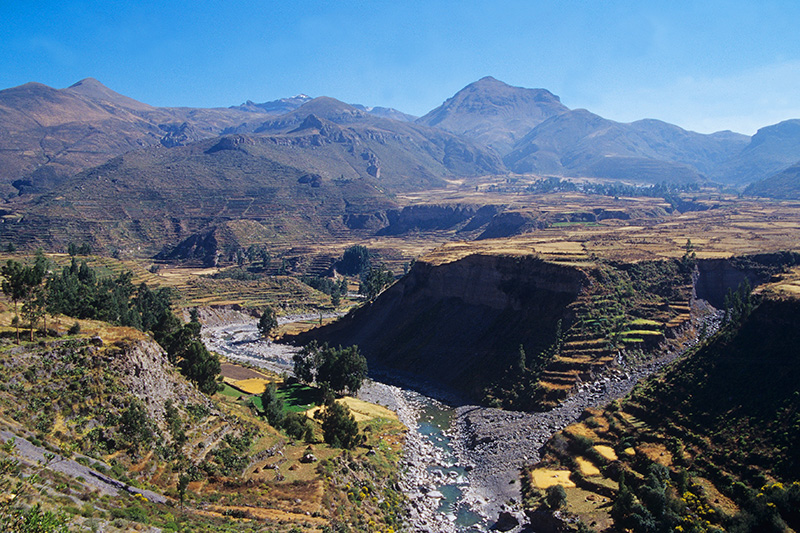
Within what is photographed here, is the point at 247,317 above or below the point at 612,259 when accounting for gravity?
below

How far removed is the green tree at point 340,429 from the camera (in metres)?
53.9

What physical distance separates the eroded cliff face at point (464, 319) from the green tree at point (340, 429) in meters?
25.2

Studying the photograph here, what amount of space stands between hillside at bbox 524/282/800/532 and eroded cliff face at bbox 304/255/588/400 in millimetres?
21763

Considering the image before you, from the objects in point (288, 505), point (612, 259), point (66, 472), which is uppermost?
point (612, 259)

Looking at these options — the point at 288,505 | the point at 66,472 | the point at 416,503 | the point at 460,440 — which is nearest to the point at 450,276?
the point at 460,440

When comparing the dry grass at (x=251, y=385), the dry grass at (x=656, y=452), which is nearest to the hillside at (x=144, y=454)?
the dry grass at (x=656, y=452)

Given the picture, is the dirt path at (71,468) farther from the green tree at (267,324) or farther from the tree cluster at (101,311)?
the green tree at (267,324)

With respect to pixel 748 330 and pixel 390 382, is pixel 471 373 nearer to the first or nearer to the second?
pixel 390 382

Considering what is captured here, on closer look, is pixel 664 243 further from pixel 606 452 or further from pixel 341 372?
pixel 606 452

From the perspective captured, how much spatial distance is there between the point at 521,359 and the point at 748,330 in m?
25.8

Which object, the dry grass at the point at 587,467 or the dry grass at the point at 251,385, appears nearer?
the dry grass at the point at 587,467

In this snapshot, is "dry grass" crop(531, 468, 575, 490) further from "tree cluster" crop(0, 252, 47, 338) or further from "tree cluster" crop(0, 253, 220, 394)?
"tree cluster" crop(0, 252, 47, 338)

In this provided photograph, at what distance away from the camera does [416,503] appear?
47.3 m

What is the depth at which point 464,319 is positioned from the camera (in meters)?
95.4
